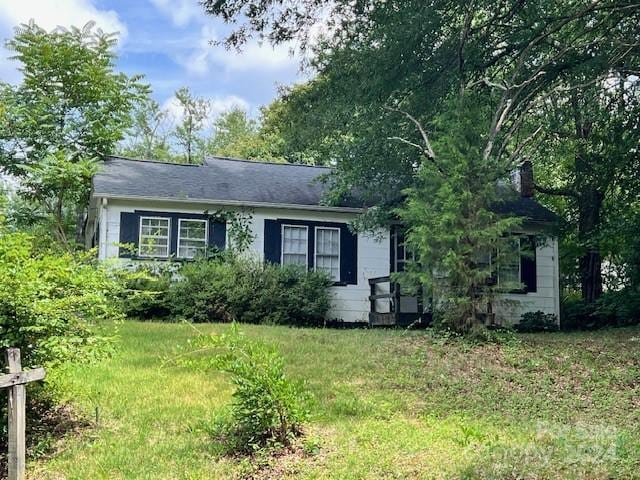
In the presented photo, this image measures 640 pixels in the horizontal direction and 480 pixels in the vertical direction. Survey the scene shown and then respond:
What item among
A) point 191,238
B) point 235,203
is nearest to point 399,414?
point 235,203

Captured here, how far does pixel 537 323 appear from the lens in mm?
15773

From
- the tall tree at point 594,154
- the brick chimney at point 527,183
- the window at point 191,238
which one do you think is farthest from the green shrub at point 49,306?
the brick chimney at point 527,183

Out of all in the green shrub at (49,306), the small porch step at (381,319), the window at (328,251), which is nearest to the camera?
the green shrub at (49,306)

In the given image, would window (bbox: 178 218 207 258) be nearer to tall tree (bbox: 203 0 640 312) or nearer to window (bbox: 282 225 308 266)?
window (bbox: 282 225 308 266)

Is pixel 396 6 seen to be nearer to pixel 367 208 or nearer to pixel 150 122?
pixel 367 208

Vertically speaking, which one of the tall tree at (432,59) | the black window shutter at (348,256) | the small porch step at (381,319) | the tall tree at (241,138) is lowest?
the small porch step at (381,319)

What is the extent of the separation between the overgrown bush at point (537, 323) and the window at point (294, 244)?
18.6 ft

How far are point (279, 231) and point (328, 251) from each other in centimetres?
132

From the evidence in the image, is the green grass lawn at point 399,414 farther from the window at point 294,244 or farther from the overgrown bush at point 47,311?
the window at point 294,244

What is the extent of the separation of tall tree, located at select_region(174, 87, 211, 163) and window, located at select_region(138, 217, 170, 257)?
64.2 ft

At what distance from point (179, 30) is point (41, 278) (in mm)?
8115

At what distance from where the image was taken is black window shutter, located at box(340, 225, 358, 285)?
50.4 feet

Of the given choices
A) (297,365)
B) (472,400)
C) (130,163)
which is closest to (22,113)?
(130,163)

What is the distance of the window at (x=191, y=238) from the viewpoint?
47.5ft
